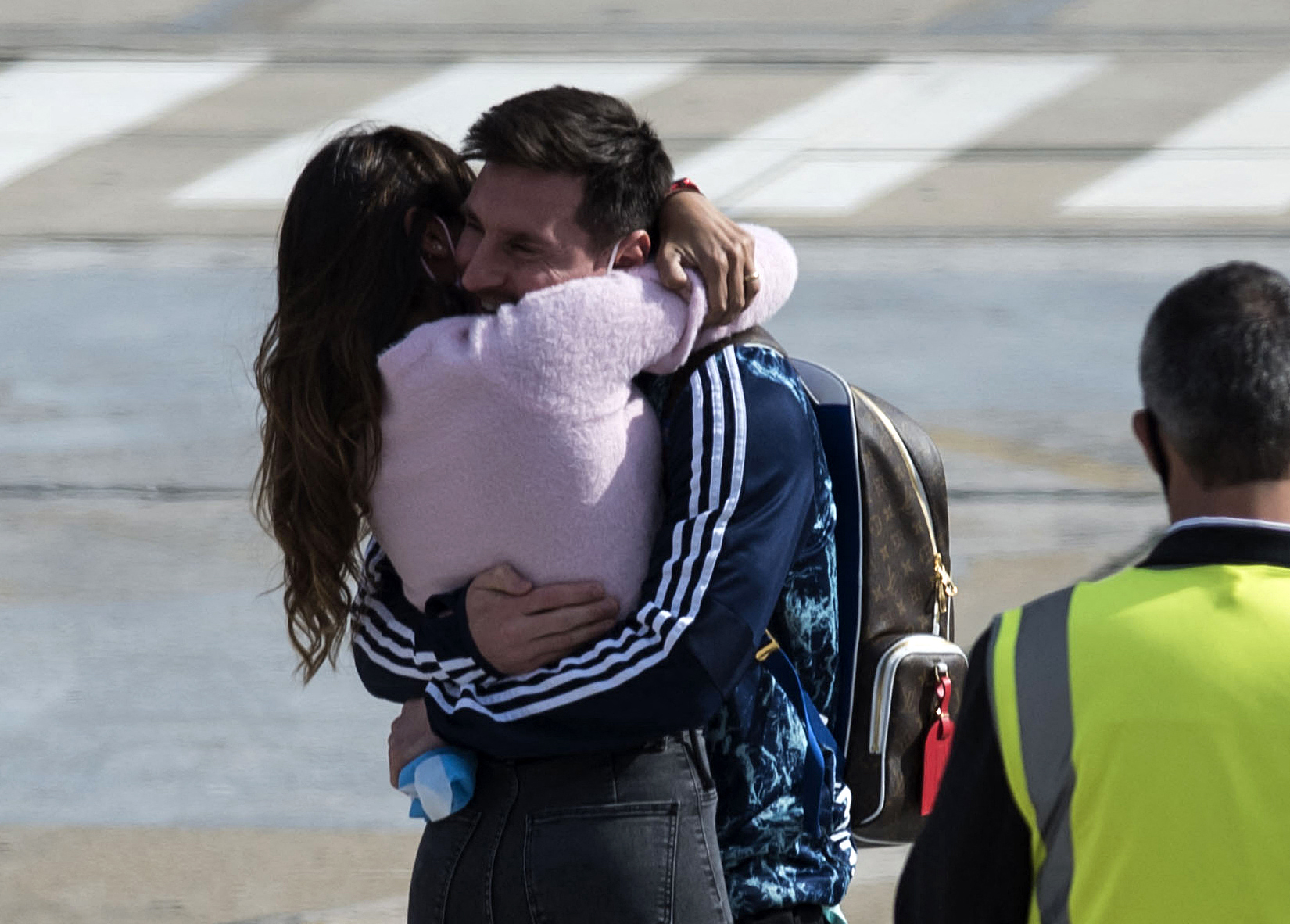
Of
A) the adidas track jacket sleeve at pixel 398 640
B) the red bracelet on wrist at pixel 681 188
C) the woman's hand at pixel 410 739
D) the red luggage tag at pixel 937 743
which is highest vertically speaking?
the red bracelet on wrist at pixel 681 188

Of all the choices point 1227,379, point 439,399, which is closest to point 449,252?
point 439,399

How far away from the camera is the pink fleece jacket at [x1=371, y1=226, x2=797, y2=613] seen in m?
2.11

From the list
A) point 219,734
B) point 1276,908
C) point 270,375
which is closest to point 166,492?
point 219,734

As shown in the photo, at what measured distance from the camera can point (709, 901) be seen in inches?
84.6

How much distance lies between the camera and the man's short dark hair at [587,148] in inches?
86.8

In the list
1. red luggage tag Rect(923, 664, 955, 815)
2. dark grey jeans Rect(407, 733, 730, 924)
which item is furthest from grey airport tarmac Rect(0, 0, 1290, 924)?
dark grey jeans Rect(407, 733, 730, 924)

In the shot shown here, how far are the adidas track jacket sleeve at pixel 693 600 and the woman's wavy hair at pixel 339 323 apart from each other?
251 mm

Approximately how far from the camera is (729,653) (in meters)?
2.10

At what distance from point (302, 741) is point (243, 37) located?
6434 millimetres

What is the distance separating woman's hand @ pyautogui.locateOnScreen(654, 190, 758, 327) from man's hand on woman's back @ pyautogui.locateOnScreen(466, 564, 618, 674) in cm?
40

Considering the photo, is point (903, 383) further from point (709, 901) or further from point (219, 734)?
point (709, 901)

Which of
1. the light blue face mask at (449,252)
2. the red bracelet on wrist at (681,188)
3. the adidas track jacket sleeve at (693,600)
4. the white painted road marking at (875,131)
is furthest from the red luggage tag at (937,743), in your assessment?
the white painted road marking at (875,131)

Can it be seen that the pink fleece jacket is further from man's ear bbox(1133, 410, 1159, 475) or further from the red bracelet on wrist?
man's ear bbox(1133, 410, 1159, 475)

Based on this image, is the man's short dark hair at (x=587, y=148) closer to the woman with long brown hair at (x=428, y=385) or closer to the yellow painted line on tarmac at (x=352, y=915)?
the woman with long brown hair at (x=428, y=385)
